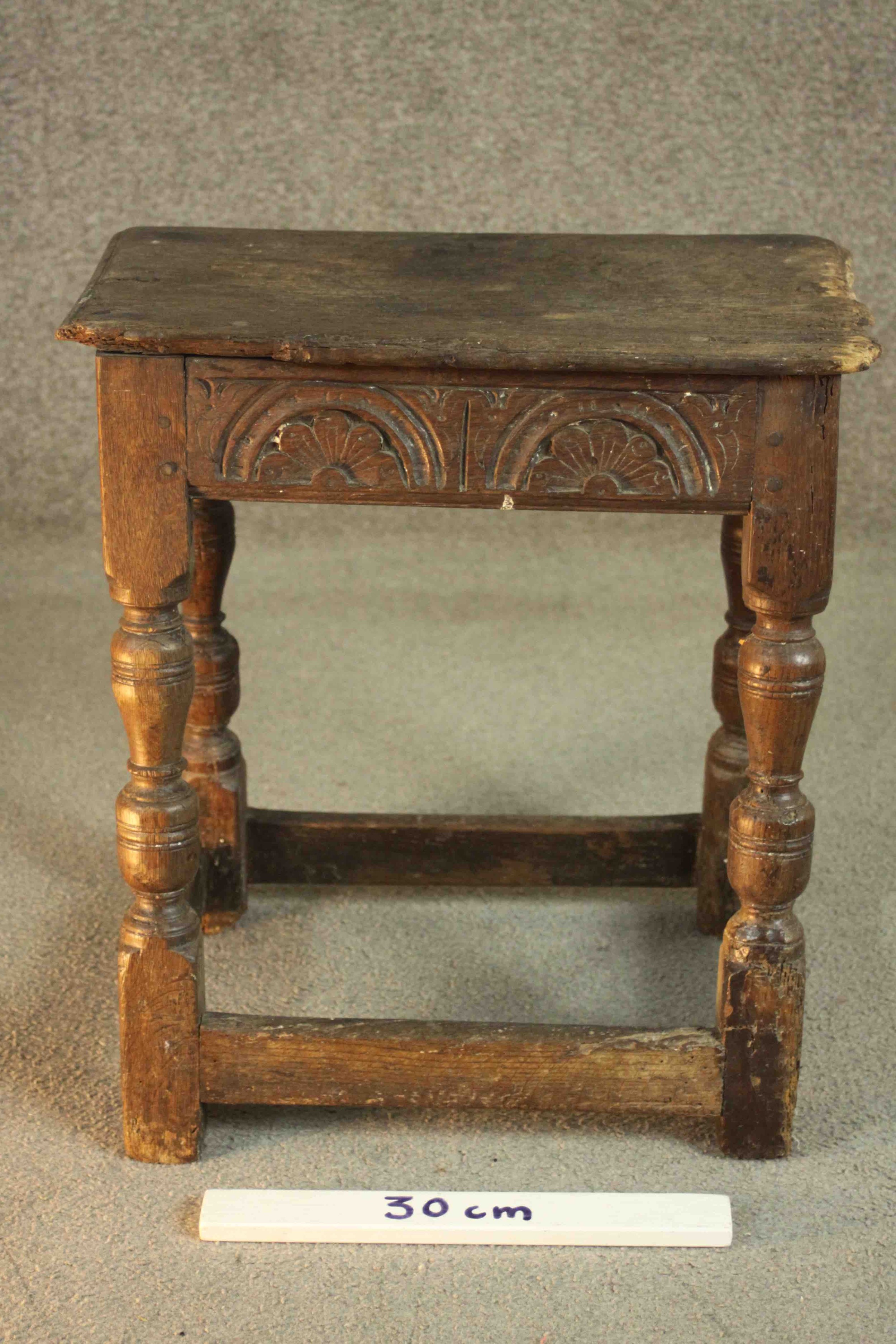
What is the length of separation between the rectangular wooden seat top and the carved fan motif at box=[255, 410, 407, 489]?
0.05m

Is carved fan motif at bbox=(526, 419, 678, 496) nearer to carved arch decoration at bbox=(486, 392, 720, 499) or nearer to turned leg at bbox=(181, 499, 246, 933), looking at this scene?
carved arch decoration at bbox=(486, 392, 720, 499)

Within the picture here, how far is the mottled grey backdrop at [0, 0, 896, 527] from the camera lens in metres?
3.15

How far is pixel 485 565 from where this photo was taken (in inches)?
126

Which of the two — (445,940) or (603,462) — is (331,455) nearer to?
(603,462)

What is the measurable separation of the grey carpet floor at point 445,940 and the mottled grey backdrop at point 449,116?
0.57m

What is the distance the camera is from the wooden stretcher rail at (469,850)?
2.00m

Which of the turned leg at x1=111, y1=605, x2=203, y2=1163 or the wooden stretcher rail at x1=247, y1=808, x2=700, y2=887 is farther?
the wooden stretcher rail at x1=247, y1=808, x2=700, y2=887

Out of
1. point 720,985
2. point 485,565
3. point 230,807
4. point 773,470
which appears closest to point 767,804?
point 720,985

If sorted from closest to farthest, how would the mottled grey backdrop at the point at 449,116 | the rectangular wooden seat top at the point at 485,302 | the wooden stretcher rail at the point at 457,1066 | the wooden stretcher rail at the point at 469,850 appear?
the rectangular wooden seat top at the point at 485,302 < the wooden stretcher rail at the point at 457,1066 < the wooden stretcher rail at the point at 469,850 < the mottled grey backdrop at the point at 449,116

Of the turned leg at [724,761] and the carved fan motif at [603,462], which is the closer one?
the carved fan motif at [603,462]

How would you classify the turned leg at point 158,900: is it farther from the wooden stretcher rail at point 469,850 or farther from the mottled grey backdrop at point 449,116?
the mottled grey backdrop at point 449,116

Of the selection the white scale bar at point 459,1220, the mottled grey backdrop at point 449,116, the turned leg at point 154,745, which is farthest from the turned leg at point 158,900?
the mottled grey backdrop at point 449,116

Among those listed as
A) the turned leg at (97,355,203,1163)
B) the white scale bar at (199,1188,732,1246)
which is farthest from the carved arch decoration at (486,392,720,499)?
the white scale bar at (199,1188,732,1246)

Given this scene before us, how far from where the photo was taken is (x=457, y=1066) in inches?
60.2
